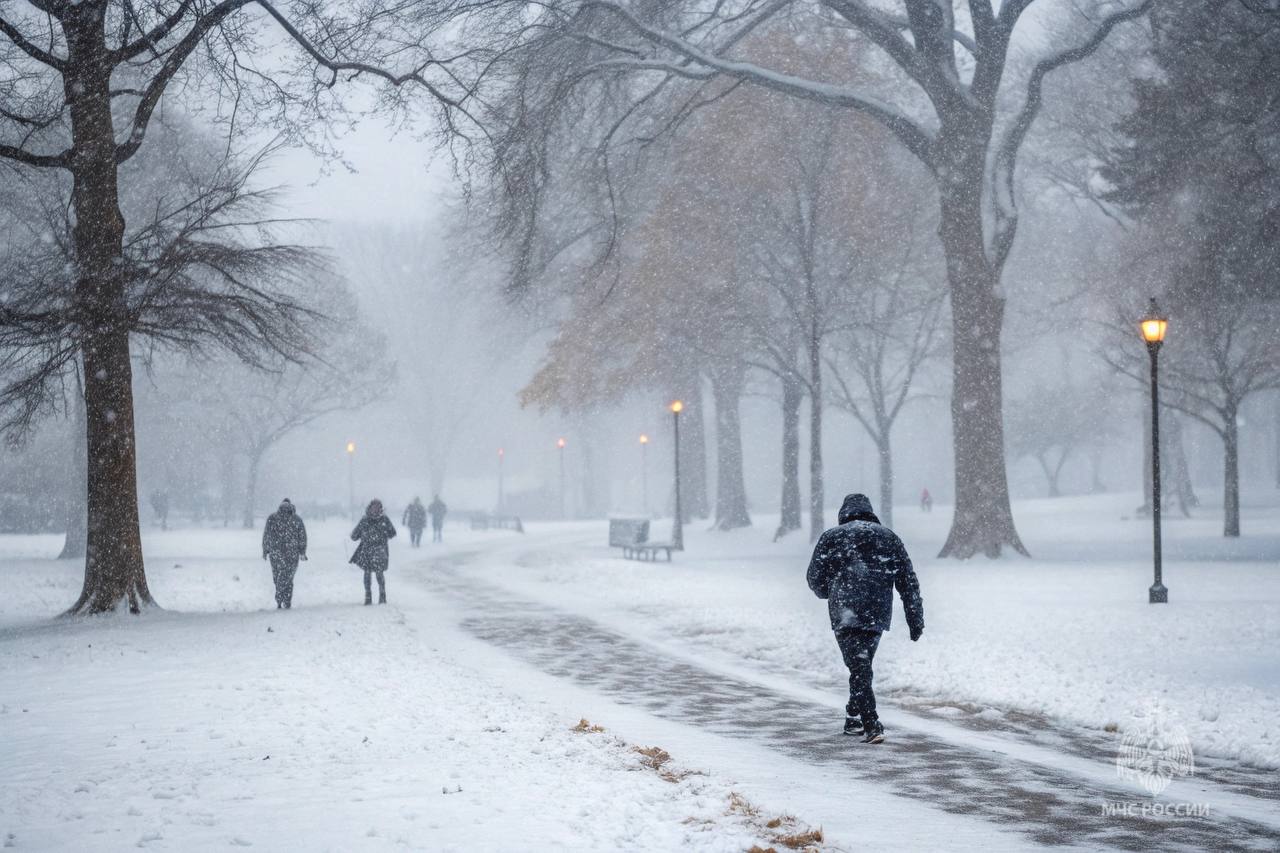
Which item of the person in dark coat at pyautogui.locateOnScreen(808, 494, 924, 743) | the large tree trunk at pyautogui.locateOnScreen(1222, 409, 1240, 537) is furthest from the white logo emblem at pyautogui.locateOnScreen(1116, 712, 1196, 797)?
the large tree trunk at pyautogui.locateOnScreen(1222, 409, 1240, 537)

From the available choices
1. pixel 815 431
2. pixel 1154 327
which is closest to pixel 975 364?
pixel 1154 327

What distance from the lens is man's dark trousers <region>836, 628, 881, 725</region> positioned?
8031 millimetres

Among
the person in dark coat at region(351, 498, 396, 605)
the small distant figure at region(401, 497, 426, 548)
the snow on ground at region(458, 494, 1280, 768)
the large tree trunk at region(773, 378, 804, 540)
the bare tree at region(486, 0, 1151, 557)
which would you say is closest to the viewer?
the snow on ground at region(458, 494, 1280, 768)

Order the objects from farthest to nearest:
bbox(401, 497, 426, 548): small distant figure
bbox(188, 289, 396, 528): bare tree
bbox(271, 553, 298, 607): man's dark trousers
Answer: bbox(188, 289, 396, 528): bare tree
bbox(401, 497, 426, 548): small distant figure
bbox(271, 553, 298, 607): man's dark trousers

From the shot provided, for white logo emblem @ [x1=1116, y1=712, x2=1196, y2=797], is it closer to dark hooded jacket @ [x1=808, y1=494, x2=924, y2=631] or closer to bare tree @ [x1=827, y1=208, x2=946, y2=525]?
dark hooded jacket @ [x1=808, y1=494, x2=924, y2=631]

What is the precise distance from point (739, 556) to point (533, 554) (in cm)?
618

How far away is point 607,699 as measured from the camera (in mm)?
9945

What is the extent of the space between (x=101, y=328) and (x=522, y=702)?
29.6 feet

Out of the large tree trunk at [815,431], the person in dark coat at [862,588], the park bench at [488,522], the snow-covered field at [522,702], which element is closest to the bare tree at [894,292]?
the large tree trunk at [815,431]

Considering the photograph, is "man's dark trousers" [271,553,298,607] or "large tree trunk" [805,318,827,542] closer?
"man's dark trousers" [271,553,298,607]

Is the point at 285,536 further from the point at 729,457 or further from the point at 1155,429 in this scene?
the point at 729,457

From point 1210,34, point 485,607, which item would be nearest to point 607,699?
point 485,607

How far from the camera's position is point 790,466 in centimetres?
3322

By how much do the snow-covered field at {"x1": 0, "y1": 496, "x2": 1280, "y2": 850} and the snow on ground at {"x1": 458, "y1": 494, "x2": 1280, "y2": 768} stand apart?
67mm
